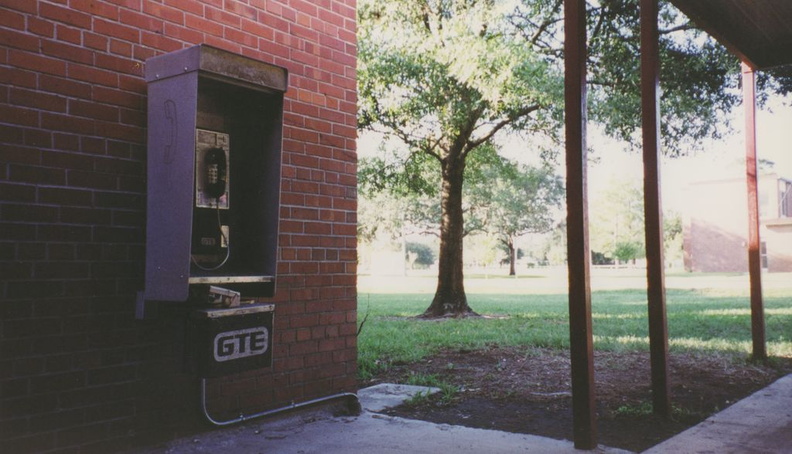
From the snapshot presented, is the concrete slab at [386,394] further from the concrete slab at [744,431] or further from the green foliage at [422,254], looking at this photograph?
the green foliage at [422,254]

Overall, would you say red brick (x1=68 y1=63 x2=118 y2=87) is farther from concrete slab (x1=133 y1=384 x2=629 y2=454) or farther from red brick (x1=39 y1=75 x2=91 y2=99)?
concrete slab (x1=133 y1=384 x2=629 y2=454)

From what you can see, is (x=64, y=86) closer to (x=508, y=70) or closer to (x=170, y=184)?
(x=170, y=184)

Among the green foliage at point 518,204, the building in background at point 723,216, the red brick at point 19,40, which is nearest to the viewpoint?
the red brick at point 19,40

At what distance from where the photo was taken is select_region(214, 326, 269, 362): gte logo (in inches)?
139

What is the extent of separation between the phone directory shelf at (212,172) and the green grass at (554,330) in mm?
3169

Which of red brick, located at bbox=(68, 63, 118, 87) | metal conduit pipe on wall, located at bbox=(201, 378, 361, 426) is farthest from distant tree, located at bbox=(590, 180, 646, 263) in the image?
red brick, located at bbox=(68, 63, 118, 87)

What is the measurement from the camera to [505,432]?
172 inches

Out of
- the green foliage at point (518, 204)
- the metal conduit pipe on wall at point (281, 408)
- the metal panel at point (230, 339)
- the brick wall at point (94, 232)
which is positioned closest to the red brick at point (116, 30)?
the brick wall at point (94, 232)

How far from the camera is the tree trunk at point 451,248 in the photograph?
47.1 feet

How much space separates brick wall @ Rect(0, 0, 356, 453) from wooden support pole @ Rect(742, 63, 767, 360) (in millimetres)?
5411

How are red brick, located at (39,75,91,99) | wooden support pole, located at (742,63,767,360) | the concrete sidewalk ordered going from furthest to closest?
wooden support pole, located at (742,63,767,360)
the concrete sidewalk
red brick, located at (39,75,91,99)

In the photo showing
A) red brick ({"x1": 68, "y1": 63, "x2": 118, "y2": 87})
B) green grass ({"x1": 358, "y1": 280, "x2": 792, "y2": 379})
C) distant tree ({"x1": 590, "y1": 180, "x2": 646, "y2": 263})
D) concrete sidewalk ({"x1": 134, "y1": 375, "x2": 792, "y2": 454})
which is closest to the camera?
red brick ({"x1": 68, "y1": 63, "x2": 118, "y2": 87})

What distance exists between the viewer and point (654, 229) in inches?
194

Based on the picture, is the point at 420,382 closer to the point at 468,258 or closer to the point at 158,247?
the point at 158,247
